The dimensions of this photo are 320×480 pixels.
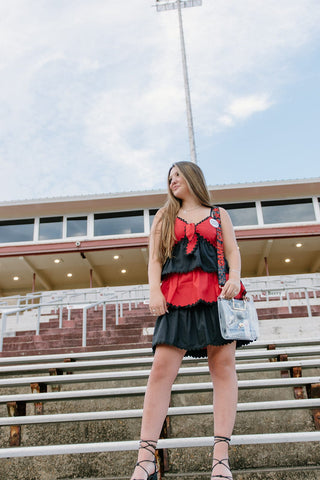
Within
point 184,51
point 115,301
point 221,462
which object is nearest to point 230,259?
point 221,462

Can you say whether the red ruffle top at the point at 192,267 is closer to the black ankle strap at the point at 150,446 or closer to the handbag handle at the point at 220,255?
the handbag handle at the point at 220,255

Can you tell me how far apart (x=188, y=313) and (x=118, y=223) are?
14.2 metres

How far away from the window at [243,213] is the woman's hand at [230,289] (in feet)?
45.2

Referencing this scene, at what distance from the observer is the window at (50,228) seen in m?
16.1

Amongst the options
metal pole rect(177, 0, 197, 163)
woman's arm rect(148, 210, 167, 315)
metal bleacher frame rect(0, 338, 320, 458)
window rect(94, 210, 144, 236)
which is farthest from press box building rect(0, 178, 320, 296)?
woman's arm rect(148, 210, 167, 315)

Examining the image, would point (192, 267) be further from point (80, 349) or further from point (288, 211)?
point (288, 211)

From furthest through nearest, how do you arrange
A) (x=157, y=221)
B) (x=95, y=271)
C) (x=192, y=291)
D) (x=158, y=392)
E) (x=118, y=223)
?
(x=95, y=271)
(x=118, y=223)
(x=157, y=221)
(x=192, y=291)
(x=158, y=392)

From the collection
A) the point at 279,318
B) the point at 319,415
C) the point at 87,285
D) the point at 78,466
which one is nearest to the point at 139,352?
the point at 78,466

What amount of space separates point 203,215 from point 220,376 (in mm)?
879

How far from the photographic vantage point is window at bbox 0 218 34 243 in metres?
16.2

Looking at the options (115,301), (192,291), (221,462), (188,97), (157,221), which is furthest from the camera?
(188,97)

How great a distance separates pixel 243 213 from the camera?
15.9 m

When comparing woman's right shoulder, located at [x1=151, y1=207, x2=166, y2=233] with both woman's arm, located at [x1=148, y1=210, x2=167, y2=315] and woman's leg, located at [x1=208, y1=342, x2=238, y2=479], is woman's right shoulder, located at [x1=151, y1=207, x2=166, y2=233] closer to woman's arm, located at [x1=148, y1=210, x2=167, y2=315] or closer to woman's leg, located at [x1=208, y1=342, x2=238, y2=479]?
woman's arm, located at [x1=148, y1=210, x2=167, y2=315]

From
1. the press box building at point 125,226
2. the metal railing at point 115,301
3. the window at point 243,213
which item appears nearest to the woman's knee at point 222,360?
the metal railing at point 115,301
